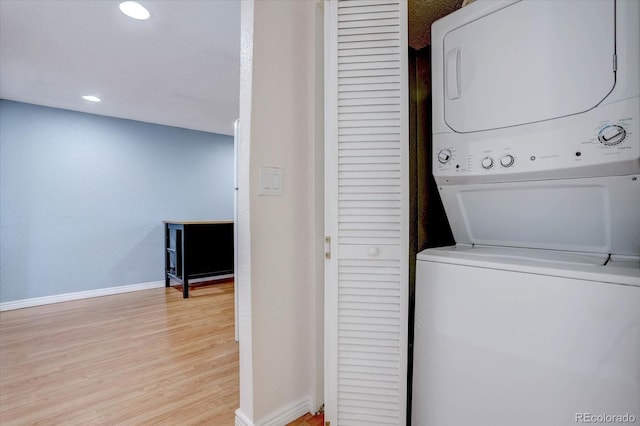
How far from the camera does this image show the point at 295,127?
137 centimetres

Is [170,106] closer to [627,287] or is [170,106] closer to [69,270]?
[69,270]

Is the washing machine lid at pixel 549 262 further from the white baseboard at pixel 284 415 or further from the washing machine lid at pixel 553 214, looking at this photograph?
the white baseboard at pixel 284 415

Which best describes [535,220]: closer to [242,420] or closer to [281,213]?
[281,213]

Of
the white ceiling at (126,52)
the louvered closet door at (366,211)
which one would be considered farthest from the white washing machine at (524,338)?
the white ceiling at (126,52)

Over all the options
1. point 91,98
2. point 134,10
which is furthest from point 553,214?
point 91,98

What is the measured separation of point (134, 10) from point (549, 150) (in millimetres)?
2148

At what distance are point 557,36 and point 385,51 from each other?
511mm

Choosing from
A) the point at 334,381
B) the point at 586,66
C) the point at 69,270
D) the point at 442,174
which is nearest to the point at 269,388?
the point at 334,381

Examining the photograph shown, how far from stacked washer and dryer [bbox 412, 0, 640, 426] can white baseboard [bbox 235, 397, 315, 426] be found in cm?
53

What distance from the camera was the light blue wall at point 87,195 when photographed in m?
3.09

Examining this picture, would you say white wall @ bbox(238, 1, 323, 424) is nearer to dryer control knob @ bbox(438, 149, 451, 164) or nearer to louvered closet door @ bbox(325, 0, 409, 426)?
louvered closet door @ bbox(325, 0, 409, 426)

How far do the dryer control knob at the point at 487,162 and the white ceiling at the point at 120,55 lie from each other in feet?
5.21

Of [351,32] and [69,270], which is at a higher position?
[351,32]

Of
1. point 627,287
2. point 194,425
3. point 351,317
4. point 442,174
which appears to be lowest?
point 194,425
